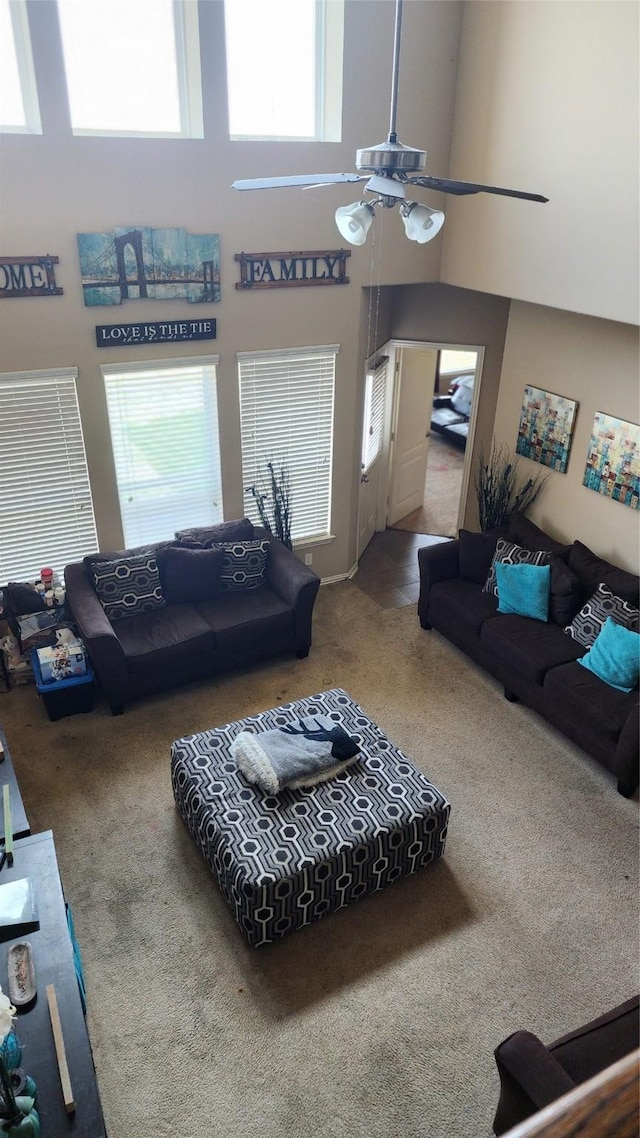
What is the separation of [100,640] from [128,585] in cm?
67

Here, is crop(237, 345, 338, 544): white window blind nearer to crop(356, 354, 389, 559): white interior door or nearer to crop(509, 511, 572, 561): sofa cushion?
crop(356, 354, 389, 559): white interior door

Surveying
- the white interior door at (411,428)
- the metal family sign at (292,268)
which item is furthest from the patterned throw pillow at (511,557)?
the metal family sign at (292,268)

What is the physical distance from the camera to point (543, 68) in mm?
4836

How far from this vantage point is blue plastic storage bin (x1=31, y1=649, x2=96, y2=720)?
502 cm

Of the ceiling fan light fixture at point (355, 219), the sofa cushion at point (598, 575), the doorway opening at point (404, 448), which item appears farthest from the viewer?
the doorway opening at point (404, 448)

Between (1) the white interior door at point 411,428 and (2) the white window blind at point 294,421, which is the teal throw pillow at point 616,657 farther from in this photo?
(1) the white interior door at point 411,428

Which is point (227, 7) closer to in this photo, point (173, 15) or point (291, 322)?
point (173, 15)

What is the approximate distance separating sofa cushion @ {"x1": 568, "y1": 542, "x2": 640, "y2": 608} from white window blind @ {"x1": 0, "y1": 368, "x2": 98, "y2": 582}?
3.72 metres

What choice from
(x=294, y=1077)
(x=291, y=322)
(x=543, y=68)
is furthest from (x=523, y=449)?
(x=294, y=1077)

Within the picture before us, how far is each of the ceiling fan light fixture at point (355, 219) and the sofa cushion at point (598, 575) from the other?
320 centimetres

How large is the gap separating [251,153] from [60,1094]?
5.36m

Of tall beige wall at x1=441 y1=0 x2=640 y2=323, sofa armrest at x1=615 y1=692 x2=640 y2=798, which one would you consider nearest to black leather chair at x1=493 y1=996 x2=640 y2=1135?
sofa armrest at x1=615 y1=692 x2=640 y2=798

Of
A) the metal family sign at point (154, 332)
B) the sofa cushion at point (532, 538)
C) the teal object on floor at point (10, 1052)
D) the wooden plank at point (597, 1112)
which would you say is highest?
the wooden plank at point (597, 1112)

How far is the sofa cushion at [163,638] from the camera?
16.7 ft
